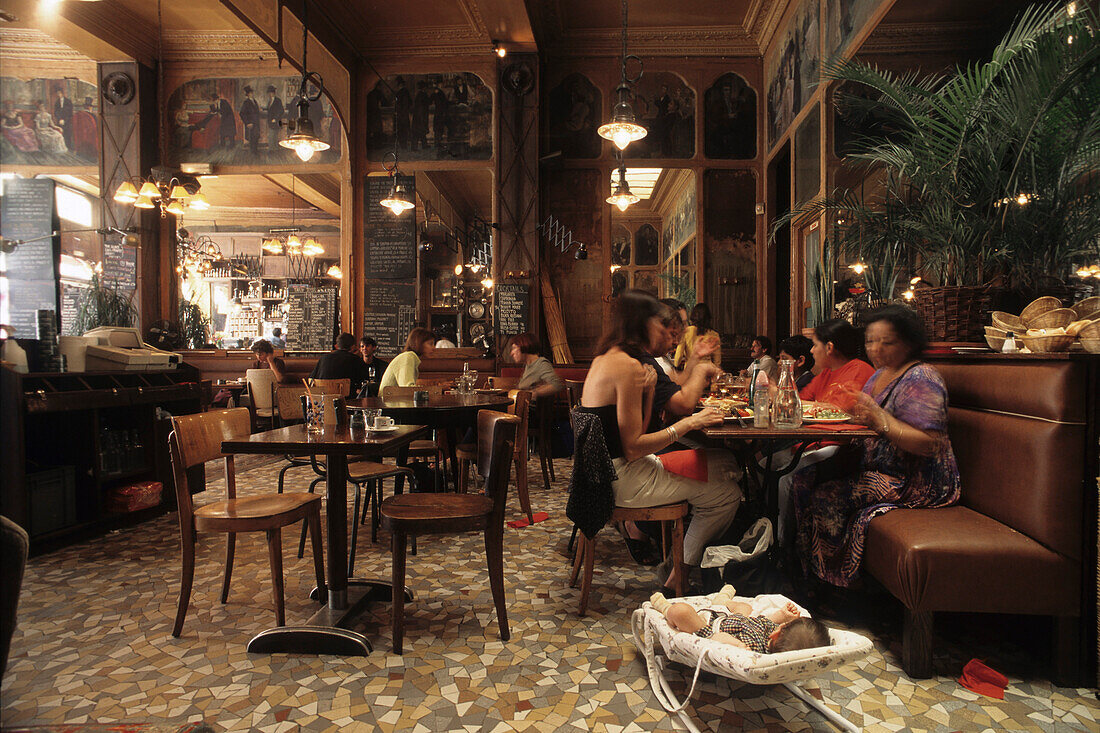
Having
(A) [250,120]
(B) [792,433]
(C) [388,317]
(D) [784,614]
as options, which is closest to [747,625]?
(D) [784,614]

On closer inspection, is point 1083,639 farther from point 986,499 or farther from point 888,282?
point 888,282

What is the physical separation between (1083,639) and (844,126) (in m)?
4.72

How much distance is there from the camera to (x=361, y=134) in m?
8.27

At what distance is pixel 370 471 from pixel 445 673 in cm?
148

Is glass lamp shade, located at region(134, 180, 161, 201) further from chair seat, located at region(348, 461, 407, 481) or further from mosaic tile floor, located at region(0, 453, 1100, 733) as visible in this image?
chair seat, located at region(348, 461, 407, 481)

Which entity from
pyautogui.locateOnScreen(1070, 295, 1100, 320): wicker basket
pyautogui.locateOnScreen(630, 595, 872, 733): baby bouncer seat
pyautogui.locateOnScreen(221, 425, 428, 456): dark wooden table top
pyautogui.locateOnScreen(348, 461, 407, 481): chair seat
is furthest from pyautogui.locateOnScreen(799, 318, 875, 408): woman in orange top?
pyautogui.locateOnScreen(348, 461, 407, 481): chair seat

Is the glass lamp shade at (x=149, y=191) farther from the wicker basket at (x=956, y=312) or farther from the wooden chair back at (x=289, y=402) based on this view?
the wicker basket at (x=956, y=312)

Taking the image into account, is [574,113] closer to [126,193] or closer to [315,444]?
[126,193]

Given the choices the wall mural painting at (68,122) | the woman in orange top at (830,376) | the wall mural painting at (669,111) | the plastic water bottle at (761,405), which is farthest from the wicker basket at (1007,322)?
the wall mural painting at (68,122)

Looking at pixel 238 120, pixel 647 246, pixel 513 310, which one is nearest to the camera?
pixel 513 310

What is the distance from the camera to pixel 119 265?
314 inches

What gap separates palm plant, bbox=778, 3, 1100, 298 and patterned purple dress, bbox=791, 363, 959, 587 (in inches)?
35.2

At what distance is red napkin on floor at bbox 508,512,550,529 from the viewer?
4.17m

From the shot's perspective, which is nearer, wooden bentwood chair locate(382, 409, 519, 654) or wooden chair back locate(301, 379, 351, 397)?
wooden bentwood chair locate(382, 409, 519, 654)
